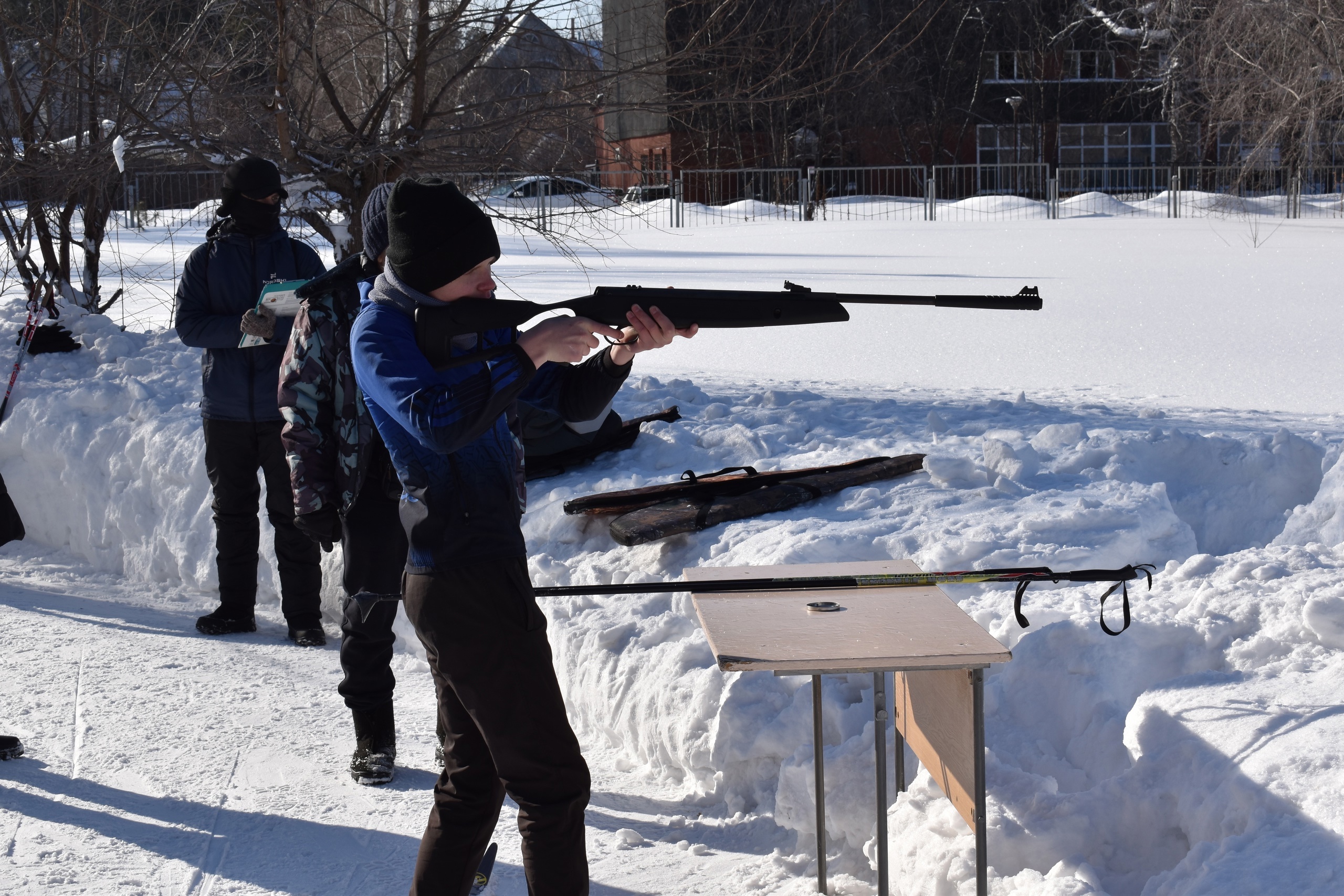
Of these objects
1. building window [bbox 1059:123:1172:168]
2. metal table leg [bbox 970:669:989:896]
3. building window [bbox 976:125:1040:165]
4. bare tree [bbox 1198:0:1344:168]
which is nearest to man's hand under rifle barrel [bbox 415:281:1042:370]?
metal table leg [bbox 970:669:989:896]

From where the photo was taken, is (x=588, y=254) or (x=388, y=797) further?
(x=588, y=254)

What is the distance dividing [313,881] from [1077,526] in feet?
10.2

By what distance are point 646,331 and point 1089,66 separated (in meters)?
39.9

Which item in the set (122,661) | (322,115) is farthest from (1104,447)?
(322,115)

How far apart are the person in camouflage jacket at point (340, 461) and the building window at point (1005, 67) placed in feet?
119

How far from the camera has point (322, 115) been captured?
30.2 ft

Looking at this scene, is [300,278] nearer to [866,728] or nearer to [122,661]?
[122,661]

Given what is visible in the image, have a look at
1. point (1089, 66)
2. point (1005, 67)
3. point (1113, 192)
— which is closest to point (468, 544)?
point (1113, 192)

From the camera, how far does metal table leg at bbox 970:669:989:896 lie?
273 cm

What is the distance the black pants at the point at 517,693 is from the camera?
2.65 meters

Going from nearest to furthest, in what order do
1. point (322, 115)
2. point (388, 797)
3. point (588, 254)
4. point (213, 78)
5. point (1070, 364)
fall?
point (388, 797) → point (213, 78) → point (322, 115) → point (1070, 364) → point (588, 254)

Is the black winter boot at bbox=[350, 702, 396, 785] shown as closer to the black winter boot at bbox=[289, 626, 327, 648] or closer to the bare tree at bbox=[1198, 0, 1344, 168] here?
the black winter boot at bbox=[289, 626, 327, 648]

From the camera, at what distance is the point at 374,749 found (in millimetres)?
4164

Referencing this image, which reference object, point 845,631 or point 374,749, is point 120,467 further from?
point 845,631
